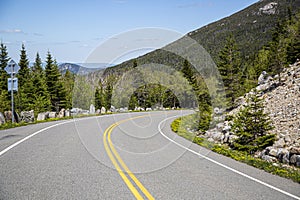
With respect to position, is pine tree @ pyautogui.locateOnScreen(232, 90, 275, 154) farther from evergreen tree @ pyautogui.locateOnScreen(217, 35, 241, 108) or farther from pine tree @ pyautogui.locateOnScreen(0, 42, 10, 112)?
pine tree @ pyautogui.locateOnScreen(0, 42, 10, 112)

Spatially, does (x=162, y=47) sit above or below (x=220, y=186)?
above

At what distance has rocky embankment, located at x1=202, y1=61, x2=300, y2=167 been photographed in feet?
36.0

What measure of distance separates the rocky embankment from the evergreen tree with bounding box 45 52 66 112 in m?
30.4

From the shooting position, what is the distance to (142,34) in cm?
1169

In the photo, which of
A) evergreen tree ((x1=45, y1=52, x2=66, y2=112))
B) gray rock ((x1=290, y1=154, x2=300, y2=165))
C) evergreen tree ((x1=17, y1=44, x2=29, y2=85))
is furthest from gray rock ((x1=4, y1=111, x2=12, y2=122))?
evergreen tree ((x1=17, y1=44, x2=29, y2=85))

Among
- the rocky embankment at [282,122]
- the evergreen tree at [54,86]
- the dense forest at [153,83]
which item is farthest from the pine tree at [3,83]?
the rocky embankment at [282,122]

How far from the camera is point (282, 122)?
1897cm

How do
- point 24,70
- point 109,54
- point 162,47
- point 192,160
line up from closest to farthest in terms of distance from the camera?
1. point 192,160
2. point 109,54
3. point 162,47
4. point 24,70

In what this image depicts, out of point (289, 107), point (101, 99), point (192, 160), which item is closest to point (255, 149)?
point (192, 160)

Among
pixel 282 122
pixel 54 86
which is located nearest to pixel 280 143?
pixel 282 122

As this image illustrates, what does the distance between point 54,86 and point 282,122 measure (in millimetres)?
40711

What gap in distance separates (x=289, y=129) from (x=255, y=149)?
15.7 ft

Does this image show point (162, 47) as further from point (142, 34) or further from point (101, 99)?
point (101, 99)

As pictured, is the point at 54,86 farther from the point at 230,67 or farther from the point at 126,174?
the point at 126,174
